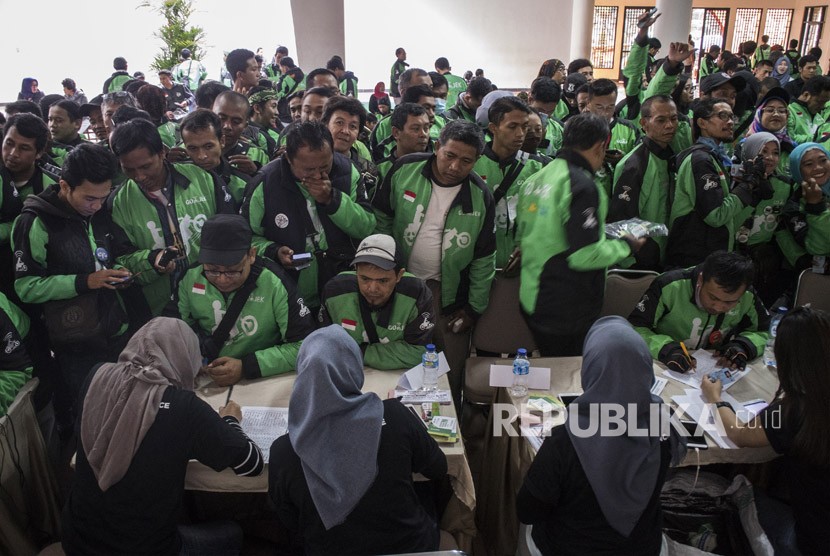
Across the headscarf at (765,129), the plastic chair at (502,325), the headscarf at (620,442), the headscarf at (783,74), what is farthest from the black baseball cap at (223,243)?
the headscarf at (783,74)

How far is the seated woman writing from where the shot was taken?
1.96 meters

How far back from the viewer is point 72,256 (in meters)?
2.79

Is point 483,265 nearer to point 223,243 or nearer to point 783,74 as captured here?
point 223,243

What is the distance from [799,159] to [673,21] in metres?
8.47

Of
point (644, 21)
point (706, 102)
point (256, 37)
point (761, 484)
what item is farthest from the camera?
point (256, 37)

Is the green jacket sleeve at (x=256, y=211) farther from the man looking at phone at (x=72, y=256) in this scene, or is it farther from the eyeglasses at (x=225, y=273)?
the man looking at phone at (x=72, y=256)

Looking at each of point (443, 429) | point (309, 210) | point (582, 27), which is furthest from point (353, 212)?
point (582, 27)

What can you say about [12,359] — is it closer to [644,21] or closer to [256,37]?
[644,21]

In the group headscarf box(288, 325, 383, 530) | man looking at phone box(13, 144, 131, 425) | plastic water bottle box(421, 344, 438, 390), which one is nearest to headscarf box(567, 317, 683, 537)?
headscarf box(288, 325, 383, 530)

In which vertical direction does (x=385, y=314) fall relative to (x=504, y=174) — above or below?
below

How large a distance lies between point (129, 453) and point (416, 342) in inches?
54.1

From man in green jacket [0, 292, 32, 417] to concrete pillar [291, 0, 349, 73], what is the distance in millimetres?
8567

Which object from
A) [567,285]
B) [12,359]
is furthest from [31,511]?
[567,285]

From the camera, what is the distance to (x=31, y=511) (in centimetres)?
246
